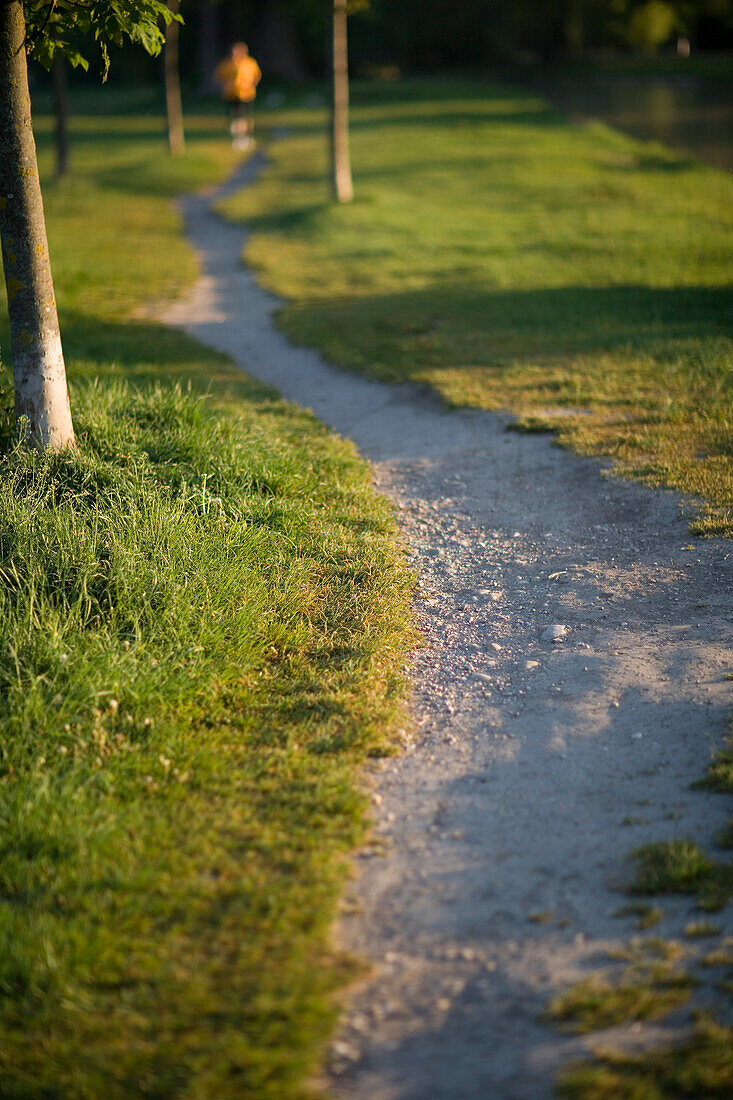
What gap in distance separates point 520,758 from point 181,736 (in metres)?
1.41

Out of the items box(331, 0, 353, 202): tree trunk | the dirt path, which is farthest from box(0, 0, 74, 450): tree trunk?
box(331, 0, 353, 202): tree trunk

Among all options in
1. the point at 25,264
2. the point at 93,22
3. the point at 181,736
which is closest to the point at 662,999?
the point at 181,736

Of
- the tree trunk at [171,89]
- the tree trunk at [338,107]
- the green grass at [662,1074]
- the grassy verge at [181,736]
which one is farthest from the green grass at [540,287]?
the tree trunk at [171,89]

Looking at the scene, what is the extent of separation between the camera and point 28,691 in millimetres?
3773

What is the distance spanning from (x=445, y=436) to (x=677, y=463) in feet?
6.05

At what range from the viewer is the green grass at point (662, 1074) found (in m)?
2.34

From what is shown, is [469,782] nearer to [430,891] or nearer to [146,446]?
[430,891]

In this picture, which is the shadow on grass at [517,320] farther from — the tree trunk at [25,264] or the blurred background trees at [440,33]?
the blurred background trees at [440,33]

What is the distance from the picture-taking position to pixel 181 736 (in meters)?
3.79

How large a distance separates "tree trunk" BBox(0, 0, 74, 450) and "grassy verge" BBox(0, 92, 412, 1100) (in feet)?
0.98

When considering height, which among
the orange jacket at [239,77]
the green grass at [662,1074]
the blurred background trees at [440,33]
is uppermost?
the blurred background trees at [440,33]

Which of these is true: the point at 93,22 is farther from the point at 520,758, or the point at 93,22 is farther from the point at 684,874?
the point at 684,874

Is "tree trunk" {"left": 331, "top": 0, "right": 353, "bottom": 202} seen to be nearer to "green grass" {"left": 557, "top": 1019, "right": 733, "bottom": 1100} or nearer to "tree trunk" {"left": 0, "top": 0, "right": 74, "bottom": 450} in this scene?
"tree trunk" {"left": 0, "top": 0, "right": 74, "bottom": 450}

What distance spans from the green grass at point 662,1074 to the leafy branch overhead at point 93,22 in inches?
200
